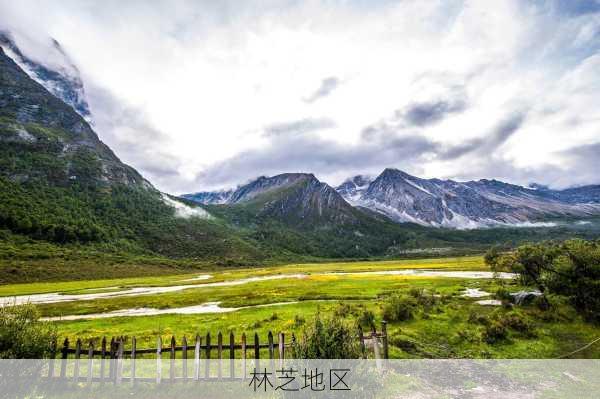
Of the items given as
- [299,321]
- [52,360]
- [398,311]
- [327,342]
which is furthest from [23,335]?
[398,311]

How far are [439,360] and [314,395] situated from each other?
37.9 ft

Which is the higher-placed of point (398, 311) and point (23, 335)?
point (23, 335)

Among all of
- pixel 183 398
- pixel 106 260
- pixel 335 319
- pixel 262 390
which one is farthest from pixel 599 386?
pixel 106 260

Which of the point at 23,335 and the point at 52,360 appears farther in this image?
the point at 52,360

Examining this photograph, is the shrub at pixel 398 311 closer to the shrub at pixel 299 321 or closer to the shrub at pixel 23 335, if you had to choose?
the shrub at pixel 299 321


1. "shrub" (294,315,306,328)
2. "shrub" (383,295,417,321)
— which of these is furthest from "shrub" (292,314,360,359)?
"shrub" (383,295,417,321)

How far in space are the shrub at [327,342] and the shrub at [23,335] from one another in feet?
37.2

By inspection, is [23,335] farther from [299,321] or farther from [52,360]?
[299,321]

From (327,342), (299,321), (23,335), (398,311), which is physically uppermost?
(23,335)

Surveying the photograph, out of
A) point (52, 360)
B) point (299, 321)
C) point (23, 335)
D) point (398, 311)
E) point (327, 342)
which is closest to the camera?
point (327, 342)

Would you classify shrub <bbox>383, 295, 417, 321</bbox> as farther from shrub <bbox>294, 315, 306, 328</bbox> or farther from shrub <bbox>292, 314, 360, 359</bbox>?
shrub <bbox>292, 314, 360, 359</bbox>

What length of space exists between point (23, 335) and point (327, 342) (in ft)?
42.4

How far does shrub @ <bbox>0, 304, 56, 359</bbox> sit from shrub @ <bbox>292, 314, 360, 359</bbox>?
447 inches

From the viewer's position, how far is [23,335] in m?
14.4
